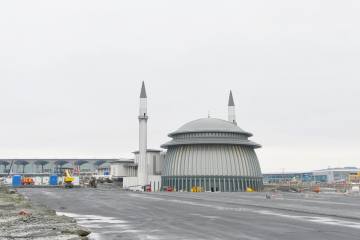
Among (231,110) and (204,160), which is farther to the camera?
(231,110)

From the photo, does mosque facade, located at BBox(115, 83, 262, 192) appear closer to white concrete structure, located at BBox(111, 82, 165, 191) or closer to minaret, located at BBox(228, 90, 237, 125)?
white concrete structure, located at BBox(111, 82, 165, 191)

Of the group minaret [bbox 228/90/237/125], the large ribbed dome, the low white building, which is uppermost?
minaret [bbox 228/90/237/125]

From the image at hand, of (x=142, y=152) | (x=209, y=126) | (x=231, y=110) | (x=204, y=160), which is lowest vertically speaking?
(x=204, y=160)

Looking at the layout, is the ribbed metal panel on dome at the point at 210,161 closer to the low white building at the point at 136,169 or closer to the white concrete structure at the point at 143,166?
the low white building at the point at 136,169

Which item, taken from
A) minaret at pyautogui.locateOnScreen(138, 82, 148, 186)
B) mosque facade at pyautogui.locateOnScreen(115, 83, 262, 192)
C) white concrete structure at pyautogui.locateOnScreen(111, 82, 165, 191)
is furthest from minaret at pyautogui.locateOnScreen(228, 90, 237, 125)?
minaret at pyautogui.locateOnScreen(138, 82, 148, 186)

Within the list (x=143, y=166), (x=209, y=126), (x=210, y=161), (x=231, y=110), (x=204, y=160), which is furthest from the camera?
(x=231, y=110)

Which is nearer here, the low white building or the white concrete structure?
the white concrete structure

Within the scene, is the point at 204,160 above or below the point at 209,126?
below

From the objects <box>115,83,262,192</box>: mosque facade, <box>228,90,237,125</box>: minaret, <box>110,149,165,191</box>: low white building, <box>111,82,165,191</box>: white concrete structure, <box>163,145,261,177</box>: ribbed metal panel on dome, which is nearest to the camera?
<box>115,83,262,192</box>: mosque facade

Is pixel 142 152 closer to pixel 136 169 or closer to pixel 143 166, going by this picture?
pixel 143 166

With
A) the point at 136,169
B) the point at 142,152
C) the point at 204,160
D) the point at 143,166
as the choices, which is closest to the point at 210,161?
the point at 204,160

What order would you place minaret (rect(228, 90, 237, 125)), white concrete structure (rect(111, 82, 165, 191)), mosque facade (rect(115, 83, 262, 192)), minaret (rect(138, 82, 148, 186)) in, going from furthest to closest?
minaret (rect(228, 90, 237, 125)), white concrete structure (rect(111, 82, 165, 191)), minaret (rect(138, 82, 148, 186)), mosque facade (rect(115, 83, 262, 192))

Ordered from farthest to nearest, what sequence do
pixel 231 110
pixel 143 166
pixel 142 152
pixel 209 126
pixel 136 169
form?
pixel 231 110 < pixel 136 169 < pixel 209 126 < pixel 142 152 < pixel 143 166

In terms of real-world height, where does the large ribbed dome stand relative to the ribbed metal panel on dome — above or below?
above
